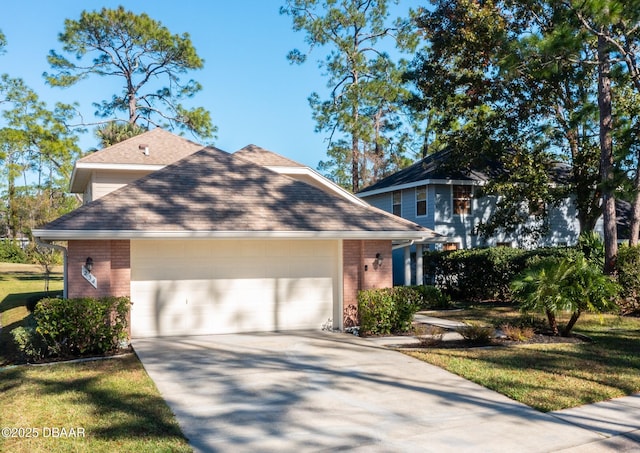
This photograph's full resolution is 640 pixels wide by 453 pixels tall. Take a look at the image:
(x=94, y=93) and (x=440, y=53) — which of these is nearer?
(x=440, y=53)

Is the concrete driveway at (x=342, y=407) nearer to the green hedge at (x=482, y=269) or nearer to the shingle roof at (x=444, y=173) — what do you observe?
the green hedge at (x=482, y=269)

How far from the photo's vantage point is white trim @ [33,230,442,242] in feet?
34.3

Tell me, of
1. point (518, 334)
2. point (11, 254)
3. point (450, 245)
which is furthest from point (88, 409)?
point (11, 254)

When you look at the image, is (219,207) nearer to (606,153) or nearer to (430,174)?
(606,153)

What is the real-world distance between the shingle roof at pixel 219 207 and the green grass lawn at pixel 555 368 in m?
3.91

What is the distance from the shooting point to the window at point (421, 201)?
25984 mm

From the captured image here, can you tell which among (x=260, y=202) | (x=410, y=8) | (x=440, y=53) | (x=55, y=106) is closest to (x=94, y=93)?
(x=55, y=106)

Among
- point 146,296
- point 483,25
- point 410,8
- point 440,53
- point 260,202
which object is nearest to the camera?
point 146,296

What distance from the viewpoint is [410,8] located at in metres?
36.7

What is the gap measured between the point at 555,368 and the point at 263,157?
552 inches

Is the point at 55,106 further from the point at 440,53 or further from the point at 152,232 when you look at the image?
the point at 152,232

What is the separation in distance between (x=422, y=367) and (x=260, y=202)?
5.95 metres

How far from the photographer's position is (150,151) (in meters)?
19.9

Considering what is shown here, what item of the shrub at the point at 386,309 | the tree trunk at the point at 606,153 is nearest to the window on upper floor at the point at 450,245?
the tree trunk at the point at 606,153
